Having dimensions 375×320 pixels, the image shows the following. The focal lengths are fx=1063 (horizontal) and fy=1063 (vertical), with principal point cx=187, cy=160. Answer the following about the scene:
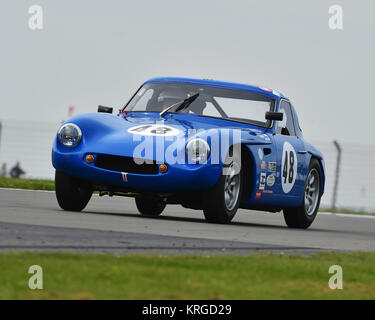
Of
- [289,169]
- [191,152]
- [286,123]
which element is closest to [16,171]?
[286,123]

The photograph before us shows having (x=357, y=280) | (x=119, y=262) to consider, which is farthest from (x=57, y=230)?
(x=357, y=280)

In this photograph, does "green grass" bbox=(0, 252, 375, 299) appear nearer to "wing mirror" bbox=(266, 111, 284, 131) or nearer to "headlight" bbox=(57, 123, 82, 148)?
"headlight" bbox=(57, 123, 82, 148)

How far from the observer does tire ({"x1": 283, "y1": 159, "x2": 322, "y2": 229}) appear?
12812mm

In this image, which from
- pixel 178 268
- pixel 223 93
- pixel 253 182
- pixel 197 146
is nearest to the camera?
pixel 178 268

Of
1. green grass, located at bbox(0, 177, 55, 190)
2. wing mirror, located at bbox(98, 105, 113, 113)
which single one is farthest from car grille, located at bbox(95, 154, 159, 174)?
green grass, located at bbox(0, 177, 55, 190)

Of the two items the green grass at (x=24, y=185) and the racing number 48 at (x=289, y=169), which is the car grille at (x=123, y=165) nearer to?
the racing number 48 at (x=289, y=169)

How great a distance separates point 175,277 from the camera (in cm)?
592

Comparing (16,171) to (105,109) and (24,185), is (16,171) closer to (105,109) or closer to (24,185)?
(24,185)

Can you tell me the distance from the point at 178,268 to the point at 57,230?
220 centimetres

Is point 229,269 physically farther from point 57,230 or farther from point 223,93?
point 223,93

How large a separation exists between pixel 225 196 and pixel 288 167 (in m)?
1.46

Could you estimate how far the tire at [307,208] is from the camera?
42.0 feet

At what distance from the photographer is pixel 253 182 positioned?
1125 cm

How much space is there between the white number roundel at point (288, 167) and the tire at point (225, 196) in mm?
1006
